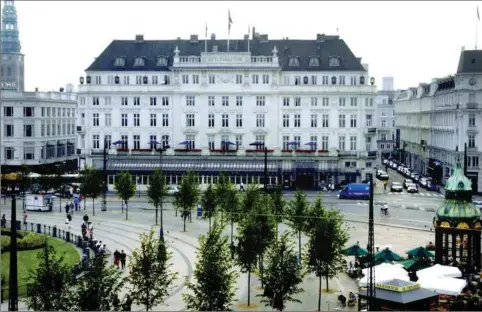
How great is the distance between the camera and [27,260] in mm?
43938

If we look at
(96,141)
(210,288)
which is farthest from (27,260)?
(96,141)

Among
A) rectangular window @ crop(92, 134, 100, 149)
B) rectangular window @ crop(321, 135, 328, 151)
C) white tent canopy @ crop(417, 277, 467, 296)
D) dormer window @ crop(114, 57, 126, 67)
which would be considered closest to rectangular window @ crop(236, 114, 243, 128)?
rectangular window @ crop(321, 135, 328, 151)

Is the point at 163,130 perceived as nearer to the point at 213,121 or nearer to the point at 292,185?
the point at 213,121

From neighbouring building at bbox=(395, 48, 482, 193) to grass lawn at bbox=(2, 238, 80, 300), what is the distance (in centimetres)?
3904

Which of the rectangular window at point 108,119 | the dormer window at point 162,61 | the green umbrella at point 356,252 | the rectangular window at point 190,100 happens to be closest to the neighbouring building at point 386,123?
the rectangular window at point 190,100

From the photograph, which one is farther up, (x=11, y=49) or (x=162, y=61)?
(x=11, y=49)

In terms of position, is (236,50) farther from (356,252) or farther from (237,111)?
(356,252)

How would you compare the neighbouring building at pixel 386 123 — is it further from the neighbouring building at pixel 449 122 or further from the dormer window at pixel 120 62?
the dormer window at pixel 120 62

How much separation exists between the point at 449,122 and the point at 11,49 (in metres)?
86.2

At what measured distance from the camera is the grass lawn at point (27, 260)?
Answer: 37.4 meters

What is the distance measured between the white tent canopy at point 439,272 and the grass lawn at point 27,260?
18185mm

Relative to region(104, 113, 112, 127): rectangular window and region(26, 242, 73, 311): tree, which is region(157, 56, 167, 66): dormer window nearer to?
region(104, 113, 112, 127): rectangular window

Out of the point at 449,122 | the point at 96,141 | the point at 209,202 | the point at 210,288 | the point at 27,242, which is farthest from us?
the point at 449,122

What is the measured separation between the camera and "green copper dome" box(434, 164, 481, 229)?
3791 cm
